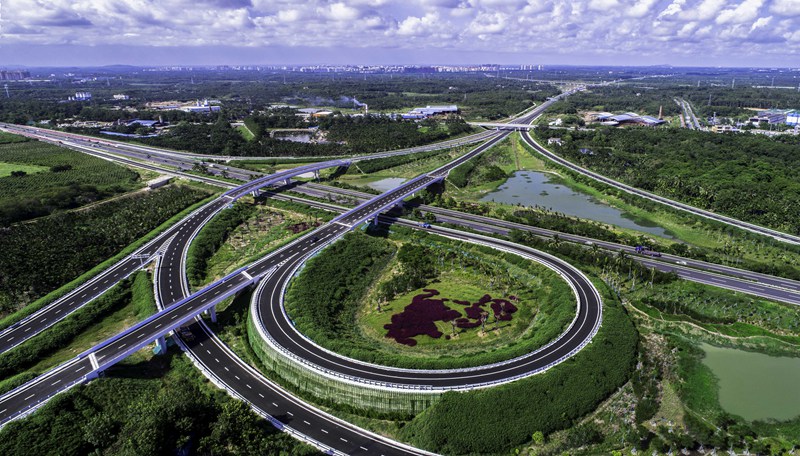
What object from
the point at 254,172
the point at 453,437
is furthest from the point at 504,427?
the point at 254,172

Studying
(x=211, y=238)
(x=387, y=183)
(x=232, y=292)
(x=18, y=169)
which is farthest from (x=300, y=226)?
(x=18, y=169)

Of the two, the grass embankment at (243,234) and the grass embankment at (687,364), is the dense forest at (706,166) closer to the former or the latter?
the grass embankment at (687,364)

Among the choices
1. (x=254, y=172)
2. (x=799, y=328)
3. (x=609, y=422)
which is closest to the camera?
(x=609, y=422)

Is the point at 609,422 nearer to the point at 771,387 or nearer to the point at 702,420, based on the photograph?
the point at 702,420

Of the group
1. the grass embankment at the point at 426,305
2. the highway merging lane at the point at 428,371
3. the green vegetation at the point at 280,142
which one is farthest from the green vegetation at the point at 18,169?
the highway merging lane at the point at 428,371

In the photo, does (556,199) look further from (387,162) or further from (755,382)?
(755,382)

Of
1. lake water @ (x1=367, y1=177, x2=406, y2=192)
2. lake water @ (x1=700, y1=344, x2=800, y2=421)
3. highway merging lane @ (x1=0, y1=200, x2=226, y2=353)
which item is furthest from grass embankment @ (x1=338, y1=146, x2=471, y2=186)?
lake water @ (x1=700, y1=344, x2=800, y2=421)

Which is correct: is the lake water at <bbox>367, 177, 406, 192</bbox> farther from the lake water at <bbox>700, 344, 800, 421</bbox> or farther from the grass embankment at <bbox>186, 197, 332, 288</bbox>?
the lake water at <bbox>700, 344, 800, 421</bbox>
